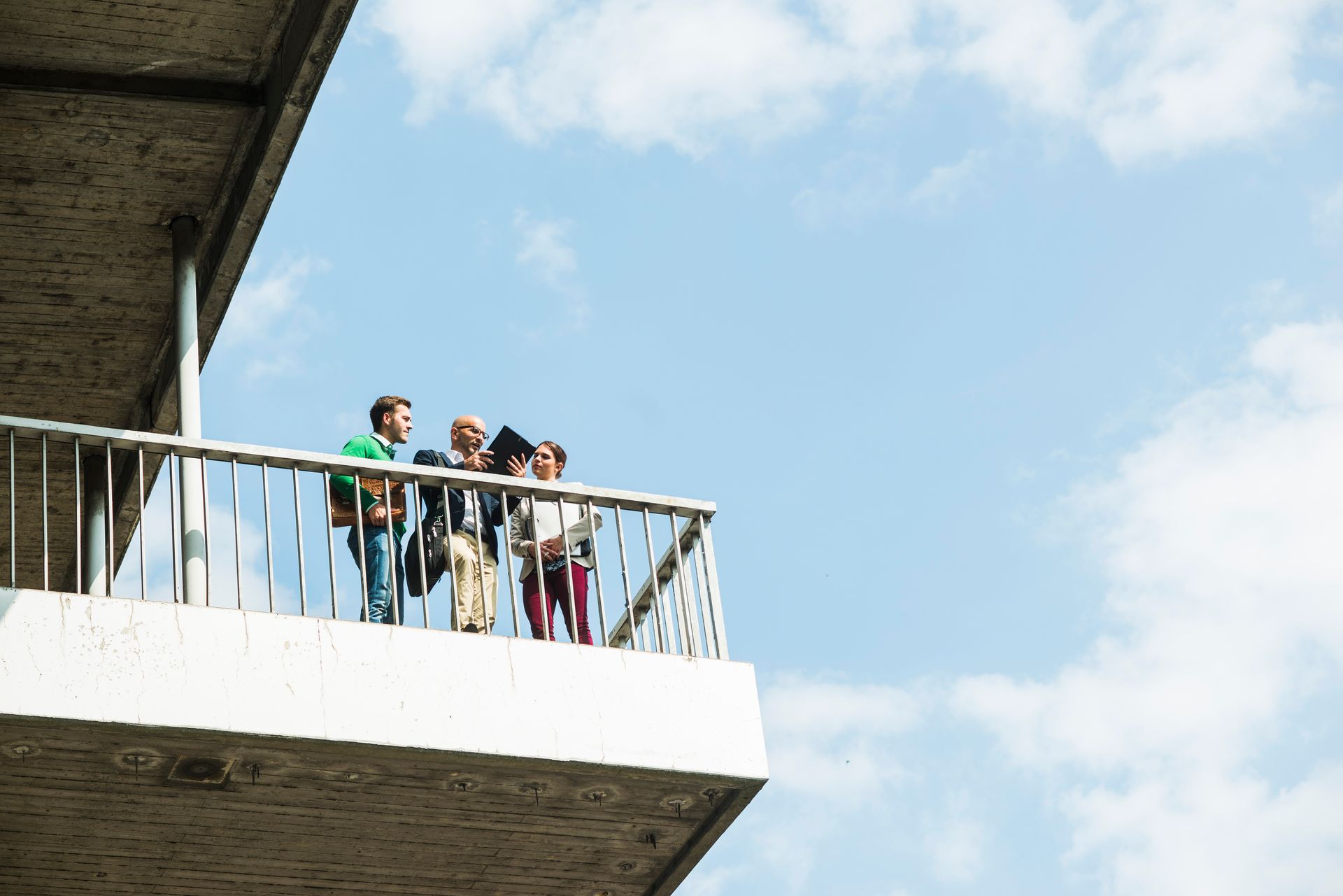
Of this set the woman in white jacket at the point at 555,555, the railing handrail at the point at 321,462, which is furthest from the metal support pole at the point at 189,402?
the woman in white jacket at the point at 555,555

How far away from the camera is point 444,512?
10828 millimetres

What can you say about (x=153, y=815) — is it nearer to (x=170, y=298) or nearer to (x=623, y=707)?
(x=623, y=707)

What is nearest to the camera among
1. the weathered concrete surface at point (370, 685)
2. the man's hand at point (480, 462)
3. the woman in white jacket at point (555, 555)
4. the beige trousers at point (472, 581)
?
the weathered concrete surface at point (370, 685)

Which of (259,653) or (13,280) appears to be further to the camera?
(13,280)

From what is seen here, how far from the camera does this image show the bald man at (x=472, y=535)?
10844mm

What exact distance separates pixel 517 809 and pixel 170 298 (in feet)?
17.0

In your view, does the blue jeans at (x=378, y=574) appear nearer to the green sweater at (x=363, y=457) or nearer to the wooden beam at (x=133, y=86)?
the green sweater at (x=363, y=457)

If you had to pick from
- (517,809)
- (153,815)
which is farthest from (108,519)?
(517,809)

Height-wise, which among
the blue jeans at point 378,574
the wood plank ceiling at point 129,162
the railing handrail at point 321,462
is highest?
the wood plank ceiling at point 129,162

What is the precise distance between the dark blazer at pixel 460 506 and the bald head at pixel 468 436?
0.21 m

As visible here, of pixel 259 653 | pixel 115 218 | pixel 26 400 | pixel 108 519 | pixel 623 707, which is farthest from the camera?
pixel 26 400

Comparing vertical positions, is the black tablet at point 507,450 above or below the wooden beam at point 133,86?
below

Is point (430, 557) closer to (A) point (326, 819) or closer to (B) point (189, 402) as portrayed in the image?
(A) point (326, 819)

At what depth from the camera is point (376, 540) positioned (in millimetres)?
10797
